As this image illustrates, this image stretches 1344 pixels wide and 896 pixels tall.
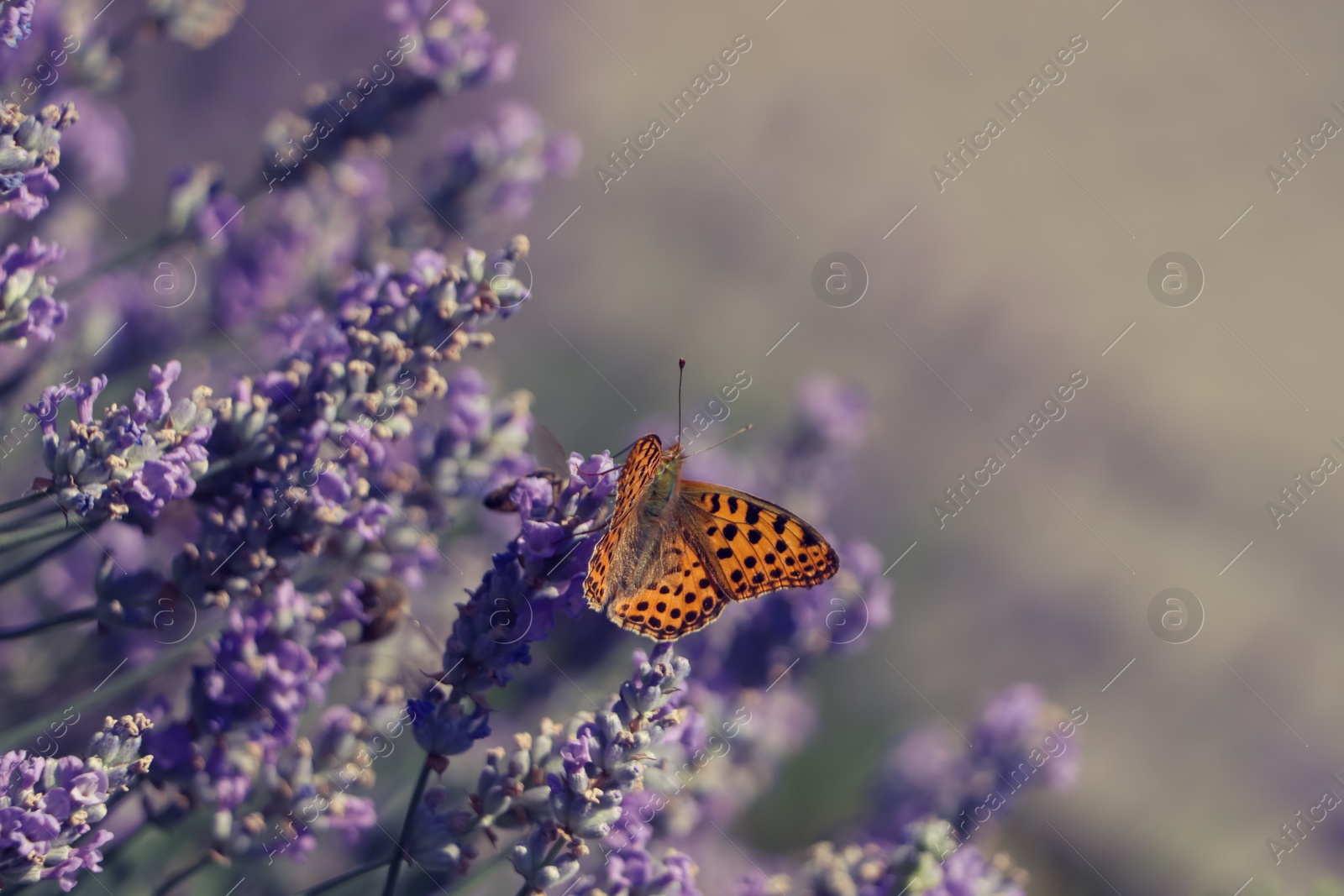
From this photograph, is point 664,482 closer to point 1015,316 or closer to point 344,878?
point 344,878

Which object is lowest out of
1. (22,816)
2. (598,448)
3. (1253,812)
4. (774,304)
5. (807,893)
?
(1253,812)

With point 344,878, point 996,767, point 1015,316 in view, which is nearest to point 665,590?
point 344,878

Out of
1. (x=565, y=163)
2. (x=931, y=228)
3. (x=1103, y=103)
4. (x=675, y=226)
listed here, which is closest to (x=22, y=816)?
(x=565, y=163)

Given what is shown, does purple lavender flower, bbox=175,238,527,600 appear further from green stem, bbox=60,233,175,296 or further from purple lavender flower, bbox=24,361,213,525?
green stem, bbox=60,233,175,296

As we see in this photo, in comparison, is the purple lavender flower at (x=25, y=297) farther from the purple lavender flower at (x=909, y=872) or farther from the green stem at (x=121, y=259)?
the purple lavender flower at (x=909, y=872)

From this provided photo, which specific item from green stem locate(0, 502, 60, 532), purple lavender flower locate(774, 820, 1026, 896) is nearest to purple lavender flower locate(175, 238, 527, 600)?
green stem locate(0, 502, 60, 532)

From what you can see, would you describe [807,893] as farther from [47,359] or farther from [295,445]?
[47,359]
